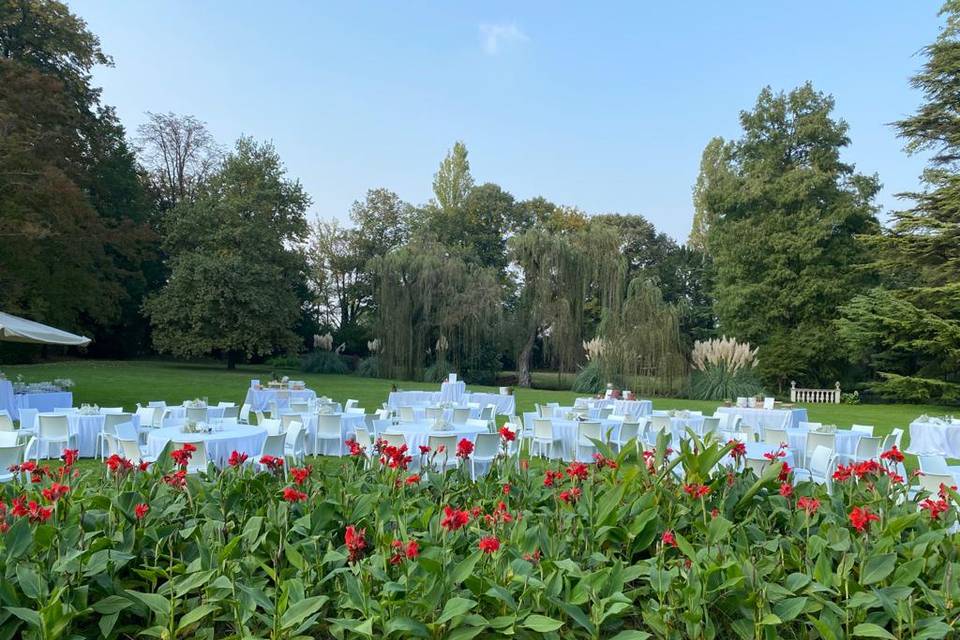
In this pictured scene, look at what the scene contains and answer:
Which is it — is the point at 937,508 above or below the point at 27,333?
below

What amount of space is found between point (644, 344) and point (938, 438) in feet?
31.2

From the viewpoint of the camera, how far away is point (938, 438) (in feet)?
30.6

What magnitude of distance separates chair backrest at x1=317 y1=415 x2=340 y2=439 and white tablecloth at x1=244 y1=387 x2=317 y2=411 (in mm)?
4585

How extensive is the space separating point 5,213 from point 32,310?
3820mm

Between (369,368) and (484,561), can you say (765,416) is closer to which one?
(484,561)

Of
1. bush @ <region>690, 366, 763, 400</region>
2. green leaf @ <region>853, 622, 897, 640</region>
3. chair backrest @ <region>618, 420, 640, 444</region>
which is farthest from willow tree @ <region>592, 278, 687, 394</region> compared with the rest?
green leaf @ <region>853, 622, 897, 640</region>

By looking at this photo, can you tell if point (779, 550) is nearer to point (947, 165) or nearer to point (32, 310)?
point (32, 310)

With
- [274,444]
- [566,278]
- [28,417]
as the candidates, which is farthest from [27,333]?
[566,278]

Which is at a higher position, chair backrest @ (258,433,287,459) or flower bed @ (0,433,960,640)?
flower bed @ (0,433,960,640)

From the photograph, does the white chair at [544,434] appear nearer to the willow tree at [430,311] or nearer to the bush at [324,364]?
the willow tree at [430,311]

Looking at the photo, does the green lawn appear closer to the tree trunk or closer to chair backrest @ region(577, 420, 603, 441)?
the tree trunk

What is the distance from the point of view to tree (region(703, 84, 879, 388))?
2273 centimetres

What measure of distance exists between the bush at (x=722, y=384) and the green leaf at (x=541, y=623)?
705 inches

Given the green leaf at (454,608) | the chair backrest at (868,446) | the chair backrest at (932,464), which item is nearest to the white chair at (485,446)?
the chair backrest at (932,464)
